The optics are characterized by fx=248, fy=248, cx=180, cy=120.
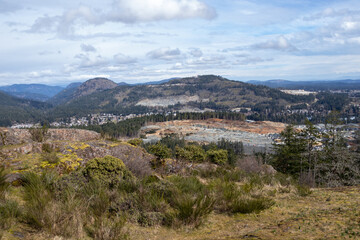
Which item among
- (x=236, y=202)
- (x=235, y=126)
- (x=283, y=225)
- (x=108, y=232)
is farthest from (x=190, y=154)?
(x=235, y=126)

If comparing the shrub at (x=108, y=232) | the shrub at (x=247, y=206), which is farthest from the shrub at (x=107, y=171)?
the shrub at (x=247, y=206)

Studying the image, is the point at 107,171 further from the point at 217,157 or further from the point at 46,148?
the point at 217,157

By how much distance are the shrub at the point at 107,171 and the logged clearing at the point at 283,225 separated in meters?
2.55

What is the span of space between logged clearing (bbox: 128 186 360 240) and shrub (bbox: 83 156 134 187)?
100 inches

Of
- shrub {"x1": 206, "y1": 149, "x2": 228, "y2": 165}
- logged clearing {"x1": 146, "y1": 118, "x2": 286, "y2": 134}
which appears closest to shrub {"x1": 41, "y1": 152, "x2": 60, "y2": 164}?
shrub {"x1": 206, "y1": 149, "x2": 228, "y2": 165}

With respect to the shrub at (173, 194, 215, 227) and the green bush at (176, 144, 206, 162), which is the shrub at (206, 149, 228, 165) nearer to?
the green bush at (176, 144, 206, 162)

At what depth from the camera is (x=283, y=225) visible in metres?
5.77

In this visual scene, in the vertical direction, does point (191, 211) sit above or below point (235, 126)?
above

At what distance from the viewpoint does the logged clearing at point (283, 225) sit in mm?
5160

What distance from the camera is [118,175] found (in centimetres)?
866

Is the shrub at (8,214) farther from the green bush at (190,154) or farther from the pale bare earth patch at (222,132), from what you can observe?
the pale bare earth patch at (222,132)

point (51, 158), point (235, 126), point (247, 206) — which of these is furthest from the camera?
point (235, 126)

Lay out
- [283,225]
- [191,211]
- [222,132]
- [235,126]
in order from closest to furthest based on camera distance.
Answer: [283,225] → [191,211] → [222,132] → [235,126]

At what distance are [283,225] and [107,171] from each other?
573cm
